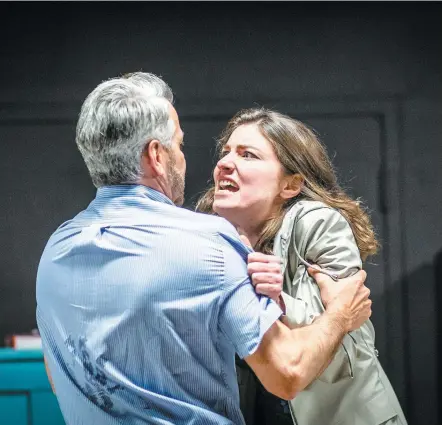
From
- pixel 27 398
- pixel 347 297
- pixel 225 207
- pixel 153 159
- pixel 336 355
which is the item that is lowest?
pixel 27 398

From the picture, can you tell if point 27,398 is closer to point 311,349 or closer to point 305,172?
point 305,172

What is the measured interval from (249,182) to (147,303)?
1.11 meters

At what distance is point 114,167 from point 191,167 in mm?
2715

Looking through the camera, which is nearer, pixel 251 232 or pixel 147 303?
pixel 147 303

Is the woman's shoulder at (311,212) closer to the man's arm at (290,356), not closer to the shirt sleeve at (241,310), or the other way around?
the man's arm at (290,356)

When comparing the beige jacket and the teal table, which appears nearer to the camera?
the beige jacket

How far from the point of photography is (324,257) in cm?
246

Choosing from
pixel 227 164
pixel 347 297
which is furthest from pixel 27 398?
pixel 347 297

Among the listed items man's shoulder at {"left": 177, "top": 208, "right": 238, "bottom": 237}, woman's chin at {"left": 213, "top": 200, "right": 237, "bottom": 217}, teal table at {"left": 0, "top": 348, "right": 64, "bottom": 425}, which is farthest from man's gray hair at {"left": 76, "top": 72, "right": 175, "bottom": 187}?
teal table at {"left": 0, "top": 348, "right": 64, "bottom": 425}

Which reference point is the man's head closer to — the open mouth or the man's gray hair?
the man's gray hair

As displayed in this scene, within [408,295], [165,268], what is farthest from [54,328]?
[408,295]

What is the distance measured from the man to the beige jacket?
0.58m

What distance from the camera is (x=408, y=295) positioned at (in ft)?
14.9

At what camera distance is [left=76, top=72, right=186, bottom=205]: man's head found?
5.99 ft
